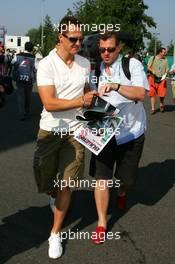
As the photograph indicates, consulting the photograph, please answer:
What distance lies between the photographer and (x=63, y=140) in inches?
145

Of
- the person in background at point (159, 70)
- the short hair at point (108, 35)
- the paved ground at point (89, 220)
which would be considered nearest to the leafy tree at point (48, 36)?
the short hair at point (108, 35)

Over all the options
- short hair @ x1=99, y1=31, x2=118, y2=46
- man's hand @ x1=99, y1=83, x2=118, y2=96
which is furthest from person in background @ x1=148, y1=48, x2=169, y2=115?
man's hand @ x1=99, y1=83, x2=118, y2=96

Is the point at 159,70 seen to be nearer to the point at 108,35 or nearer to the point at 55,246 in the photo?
the point at 108,35

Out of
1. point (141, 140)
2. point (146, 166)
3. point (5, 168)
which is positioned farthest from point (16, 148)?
point (141, 140)

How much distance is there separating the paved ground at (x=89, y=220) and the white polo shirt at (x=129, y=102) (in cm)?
87

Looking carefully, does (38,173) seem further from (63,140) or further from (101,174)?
(101,174)

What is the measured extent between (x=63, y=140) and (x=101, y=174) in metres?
0.63

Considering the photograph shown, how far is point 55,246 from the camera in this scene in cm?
370

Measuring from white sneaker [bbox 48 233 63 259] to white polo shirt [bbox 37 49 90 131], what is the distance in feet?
2.93

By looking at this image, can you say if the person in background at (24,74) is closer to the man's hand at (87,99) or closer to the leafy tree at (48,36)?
the leafy tree at (48,36)

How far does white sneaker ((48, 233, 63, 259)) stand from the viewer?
3.66m

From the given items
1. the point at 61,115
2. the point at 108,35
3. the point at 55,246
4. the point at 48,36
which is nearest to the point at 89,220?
the point at 55,246

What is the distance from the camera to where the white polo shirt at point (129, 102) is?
12.8 ft

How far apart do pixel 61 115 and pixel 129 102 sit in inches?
31.3
